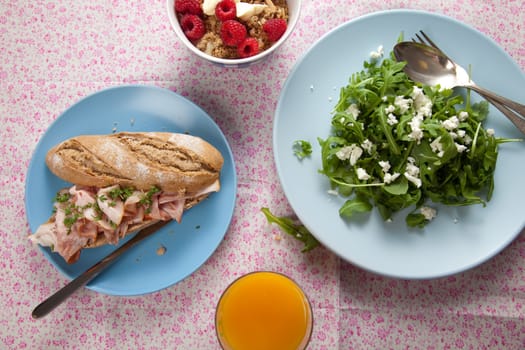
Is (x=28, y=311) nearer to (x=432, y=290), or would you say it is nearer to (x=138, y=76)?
(x=138, y=76)

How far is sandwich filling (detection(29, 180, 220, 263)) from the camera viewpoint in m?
1.26

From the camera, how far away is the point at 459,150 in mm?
1197

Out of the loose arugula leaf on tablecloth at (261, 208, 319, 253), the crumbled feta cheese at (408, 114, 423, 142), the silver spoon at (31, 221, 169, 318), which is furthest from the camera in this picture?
the loose arugula leaf on tablecloth at (261, 208, 319, 253)

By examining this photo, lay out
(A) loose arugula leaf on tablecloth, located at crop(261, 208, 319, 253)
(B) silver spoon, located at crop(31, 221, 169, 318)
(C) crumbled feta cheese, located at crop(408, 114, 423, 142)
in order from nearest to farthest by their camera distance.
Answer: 1. (C) crumbled feta cheese, located at crop(408, 114, 423, 142)
2. (B) silver spoon, located at crop(31, 221, 169, 318)
3. (A) loose arugula leaf on tablecloth, located at crop(261, 208, 319, 253)

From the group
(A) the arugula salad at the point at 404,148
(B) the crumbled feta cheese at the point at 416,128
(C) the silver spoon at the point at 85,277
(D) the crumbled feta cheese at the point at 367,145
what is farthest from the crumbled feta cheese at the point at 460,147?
(C) the silver spoon at the point at 85,277

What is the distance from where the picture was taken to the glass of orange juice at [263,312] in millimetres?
1342

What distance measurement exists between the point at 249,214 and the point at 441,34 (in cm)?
85

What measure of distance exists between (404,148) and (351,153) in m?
0.15

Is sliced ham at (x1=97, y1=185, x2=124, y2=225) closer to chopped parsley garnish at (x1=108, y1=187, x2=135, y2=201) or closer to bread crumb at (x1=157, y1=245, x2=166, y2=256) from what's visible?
chopped parsley garnish at (x1=108, y1=187, x2=135, y2=201)

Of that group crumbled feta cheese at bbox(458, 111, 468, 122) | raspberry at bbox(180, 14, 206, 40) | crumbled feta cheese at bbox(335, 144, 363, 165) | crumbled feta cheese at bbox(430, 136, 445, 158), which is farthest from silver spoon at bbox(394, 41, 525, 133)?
raspberry at bbox(180, 14, 206, 40)

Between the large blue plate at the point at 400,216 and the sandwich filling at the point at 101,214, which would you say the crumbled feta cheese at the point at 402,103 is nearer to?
the large blue plate at the point at 400,216

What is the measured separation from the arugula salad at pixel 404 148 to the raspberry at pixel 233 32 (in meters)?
0.35

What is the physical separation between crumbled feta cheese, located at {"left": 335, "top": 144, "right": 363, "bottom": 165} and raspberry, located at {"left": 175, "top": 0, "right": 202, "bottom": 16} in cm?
60

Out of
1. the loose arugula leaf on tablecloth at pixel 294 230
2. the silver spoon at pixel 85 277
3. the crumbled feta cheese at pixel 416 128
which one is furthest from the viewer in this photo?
the loose arugula leaf on tablecloth at pixel 294 230
